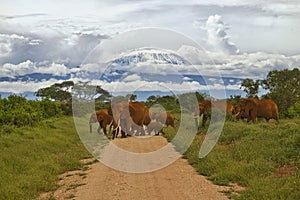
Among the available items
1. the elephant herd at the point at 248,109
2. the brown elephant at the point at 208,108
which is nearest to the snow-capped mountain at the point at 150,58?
the brown elephant at the point at 208,108

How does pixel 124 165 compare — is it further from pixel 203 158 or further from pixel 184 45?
pixel 184 45

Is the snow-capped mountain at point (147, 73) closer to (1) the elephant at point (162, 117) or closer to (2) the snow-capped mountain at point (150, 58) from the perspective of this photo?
(2) the snow-capped mountain at point (150, 58)

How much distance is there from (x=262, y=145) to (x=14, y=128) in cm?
1137

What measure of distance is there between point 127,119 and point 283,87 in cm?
1699

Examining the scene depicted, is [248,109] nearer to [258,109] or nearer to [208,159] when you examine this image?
[258,109]

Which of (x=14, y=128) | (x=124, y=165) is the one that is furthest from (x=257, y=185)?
(x=14, y=128)

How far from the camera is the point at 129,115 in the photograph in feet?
65.7

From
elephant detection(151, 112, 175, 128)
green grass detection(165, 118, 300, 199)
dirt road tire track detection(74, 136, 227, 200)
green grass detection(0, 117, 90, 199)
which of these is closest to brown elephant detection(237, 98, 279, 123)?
elephant detection(151, 112, 175, 128)

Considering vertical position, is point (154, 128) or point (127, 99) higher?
point (127, 99)

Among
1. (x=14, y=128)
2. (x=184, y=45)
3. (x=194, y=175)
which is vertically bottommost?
(x=194, y=175)

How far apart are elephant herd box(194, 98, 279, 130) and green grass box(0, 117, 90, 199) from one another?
7.43 m

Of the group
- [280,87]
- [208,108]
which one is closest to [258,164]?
[208,108]

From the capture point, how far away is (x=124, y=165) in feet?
38.8

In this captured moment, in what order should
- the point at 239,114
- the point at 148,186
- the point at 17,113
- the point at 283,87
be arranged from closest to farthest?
the point at 148,186 → the point at 17,113 → the point at 239,114 → the point at 283,87
